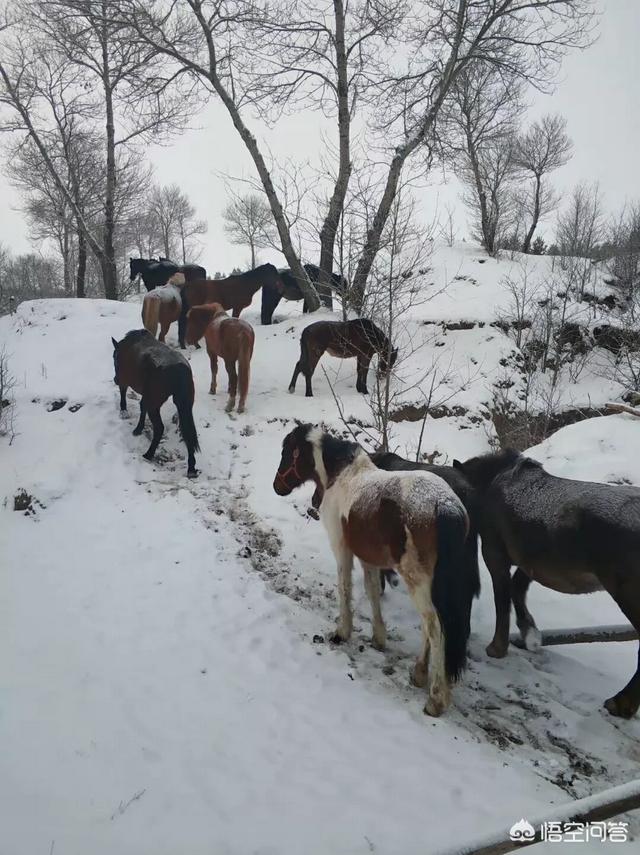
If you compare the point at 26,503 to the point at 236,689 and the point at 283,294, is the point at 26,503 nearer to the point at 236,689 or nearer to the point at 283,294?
the point at 236,689

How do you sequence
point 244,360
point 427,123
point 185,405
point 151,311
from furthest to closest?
point 427,123 → point 151,311 → point 244,360 → point 185,405

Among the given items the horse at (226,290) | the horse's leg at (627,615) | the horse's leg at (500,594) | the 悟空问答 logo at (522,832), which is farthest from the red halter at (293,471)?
the horse at (226,290)

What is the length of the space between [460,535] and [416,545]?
0.31m

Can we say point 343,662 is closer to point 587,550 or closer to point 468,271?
point 587,550

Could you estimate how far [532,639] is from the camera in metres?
4.06

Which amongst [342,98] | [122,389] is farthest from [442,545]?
[342,98]

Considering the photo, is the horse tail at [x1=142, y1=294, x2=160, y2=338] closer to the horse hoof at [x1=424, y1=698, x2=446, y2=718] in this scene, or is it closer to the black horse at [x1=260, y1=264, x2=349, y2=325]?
the black horse at [x1=260, y1=264, x2=349, y2=325]

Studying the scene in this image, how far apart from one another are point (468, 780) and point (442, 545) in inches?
54.0

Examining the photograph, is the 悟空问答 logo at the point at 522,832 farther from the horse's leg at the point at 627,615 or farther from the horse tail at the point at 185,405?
the horse tail at the point at 185,405

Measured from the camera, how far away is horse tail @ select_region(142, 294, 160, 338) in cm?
1057

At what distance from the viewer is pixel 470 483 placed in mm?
4371

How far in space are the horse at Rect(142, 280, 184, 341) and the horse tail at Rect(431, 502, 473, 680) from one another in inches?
361

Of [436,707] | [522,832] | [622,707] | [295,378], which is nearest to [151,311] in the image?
[295,378]

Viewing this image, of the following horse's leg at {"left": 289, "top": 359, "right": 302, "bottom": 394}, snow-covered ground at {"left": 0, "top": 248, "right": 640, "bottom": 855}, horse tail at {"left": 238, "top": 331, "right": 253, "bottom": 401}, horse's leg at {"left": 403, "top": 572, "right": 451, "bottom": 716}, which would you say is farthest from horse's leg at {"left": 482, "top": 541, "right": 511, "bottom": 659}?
horse's leg at {"left": 289, "top": 359, "right": 302, "bottom": 394}
